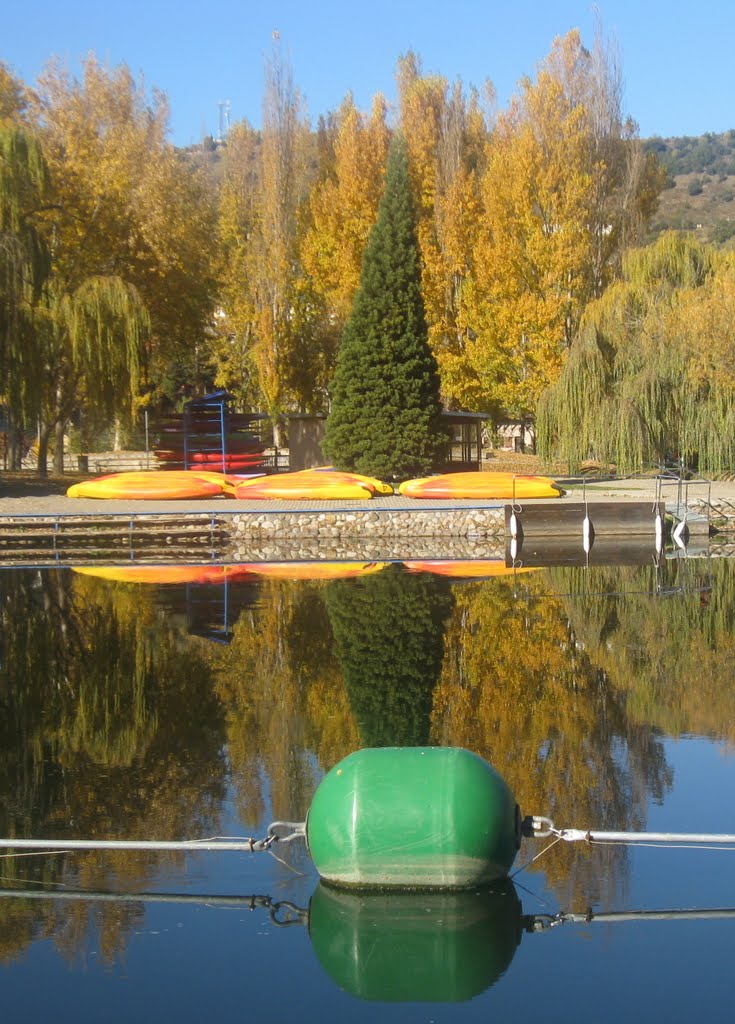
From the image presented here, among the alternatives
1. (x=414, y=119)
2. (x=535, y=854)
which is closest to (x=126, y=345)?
(x=414, y=119)

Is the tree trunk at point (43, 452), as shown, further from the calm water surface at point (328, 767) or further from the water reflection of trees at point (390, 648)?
the calm water surface at point (328, 767)

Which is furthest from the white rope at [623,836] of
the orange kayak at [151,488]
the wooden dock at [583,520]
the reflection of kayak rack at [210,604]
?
the orange kayak at [151,488]

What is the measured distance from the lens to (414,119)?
141ft

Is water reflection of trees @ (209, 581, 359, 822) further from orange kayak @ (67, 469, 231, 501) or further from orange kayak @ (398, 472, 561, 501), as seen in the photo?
orange kayak @ (67, 469, 231, 501)

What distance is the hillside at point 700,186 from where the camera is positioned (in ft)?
327

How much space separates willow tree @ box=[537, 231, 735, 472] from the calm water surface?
45.8 ft

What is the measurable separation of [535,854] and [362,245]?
36.7m

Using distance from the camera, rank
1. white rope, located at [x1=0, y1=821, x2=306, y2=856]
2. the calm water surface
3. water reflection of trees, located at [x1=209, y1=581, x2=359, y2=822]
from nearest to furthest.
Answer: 1. the calm water surface
2. white rope, located at [x1=0, y1=821, x2=306, y2=856]
3. water reflection of trees, located at [x1=209, y1=581, x2=359, y2=822]

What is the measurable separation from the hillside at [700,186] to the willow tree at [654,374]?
161 ft

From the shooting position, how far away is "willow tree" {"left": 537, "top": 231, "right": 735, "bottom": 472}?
30656 millimetres

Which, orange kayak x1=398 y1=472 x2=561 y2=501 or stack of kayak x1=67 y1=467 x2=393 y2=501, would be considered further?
stack of kayak x1=67 y1=467 x2=393 y2=501

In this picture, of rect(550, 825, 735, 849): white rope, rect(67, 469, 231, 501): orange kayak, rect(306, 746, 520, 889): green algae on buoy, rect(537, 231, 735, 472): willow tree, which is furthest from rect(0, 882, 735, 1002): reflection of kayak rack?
rect(537, 231, 735, 472): willow tree

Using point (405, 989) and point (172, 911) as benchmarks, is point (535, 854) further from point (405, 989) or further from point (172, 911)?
point (172, 911)

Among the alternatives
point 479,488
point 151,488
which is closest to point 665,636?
point 479,488
